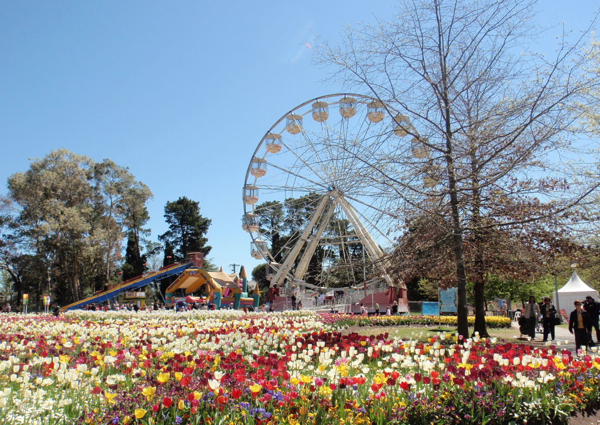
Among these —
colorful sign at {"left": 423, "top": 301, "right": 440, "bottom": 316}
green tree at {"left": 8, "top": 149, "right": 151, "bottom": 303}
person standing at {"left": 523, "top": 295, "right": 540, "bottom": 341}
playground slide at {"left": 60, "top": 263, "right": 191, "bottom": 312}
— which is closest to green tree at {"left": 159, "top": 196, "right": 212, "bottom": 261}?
green tree at {"left": 8, "top": 149, "right": 151, "bottom": 303}

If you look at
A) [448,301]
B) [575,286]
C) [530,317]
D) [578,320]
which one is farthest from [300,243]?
[578,320]

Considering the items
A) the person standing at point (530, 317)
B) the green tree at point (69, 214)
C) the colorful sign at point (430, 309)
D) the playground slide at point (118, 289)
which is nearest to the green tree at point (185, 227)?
the green tree at point (69, 214)

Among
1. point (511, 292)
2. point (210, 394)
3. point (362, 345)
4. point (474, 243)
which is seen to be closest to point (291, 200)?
point (511, 292)

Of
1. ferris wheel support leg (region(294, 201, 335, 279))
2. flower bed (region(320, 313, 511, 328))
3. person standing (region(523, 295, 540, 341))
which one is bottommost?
flower bed (region(320, 313, 511, 328))

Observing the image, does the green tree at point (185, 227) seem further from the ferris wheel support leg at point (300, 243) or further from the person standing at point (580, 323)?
the person standing at point (580, 323)

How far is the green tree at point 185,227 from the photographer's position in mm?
66500

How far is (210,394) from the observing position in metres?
4.01

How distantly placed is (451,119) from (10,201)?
42.5 m

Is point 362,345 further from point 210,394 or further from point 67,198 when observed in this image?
point 67,198

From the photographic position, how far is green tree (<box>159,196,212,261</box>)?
66500 mm

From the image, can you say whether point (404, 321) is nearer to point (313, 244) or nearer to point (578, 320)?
point (578, 320)

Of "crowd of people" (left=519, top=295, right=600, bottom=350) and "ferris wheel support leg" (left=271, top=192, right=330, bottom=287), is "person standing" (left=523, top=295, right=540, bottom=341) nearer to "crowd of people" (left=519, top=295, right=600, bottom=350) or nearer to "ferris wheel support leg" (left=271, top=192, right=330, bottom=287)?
"crowd of people" (left=519, top=295, right=600, bottom=350)

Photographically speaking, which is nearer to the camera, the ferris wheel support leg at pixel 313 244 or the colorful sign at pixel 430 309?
the colorful sign at pixel 430 309

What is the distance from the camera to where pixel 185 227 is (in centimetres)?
6762
